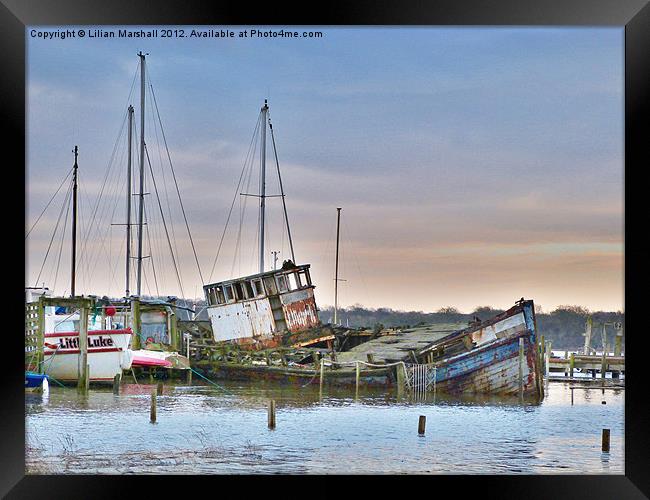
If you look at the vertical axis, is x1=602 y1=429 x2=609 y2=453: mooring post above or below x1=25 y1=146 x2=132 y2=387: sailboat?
below

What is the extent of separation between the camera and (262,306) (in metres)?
22.8

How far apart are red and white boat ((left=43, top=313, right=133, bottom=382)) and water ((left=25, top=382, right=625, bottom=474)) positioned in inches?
18.2

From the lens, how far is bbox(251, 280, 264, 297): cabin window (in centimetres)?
2181

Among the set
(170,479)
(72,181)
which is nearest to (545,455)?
(170,479)

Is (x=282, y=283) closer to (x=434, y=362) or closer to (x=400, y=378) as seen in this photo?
(x=400, y=378)

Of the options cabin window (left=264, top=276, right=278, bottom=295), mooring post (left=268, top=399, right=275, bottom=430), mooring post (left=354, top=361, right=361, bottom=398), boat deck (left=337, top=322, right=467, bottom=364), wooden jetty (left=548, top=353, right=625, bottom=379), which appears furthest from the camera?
wooden jetty (left=548, top=353, right=625, bottom=379)

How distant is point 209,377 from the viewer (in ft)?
78.0

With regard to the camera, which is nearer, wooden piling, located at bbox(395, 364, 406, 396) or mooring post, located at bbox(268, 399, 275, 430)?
mooring post, located at bbox(268, 399, 275, 430)

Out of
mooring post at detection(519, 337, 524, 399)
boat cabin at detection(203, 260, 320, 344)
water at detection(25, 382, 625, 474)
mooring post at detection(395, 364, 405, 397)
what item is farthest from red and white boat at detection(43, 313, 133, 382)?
mooring post at detection(519, 337, 524, 399)

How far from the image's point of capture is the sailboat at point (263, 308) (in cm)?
2183

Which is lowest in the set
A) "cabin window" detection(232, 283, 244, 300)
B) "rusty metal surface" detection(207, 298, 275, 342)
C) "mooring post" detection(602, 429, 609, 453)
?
"mooring post" detection(602, 429, 609, 453)

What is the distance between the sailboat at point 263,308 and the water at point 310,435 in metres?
1.91

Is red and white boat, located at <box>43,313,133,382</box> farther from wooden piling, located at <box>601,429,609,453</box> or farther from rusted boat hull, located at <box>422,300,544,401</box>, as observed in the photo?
wooden piling, located at <box>601,429,609,453</box>
